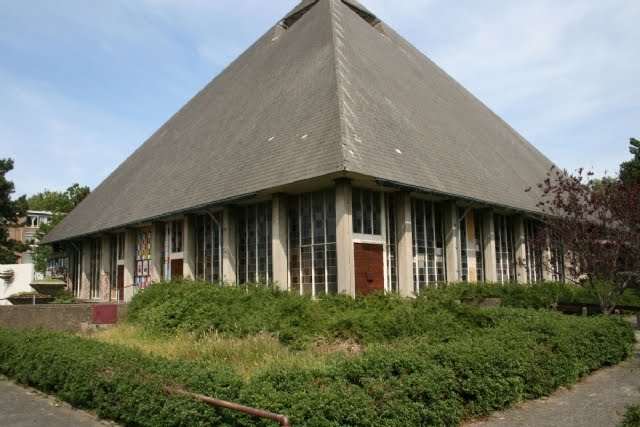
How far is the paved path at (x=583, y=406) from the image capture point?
25.6 ft

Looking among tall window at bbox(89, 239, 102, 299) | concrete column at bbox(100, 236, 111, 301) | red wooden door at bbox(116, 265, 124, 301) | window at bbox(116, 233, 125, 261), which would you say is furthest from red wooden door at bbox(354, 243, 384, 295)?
tall window at bbox(89, 239, 102, 299)

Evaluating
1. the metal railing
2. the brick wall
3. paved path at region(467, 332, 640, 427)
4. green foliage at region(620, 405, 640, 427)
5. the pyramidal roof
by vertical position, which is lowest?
paved path at region(467, 332, 640, 427)

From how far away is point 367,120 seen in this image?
18469 mm

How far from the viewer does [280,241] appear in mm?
18562

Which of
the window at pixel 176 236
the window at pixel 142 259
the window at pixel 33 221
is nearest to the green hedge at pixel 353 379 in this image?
the window at pixel 176 236

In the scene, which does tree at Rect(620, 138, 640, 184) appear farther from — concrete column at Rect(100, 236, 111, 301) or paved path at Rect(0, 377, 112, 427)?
paved path at Rect(0, 377, 112, 427)

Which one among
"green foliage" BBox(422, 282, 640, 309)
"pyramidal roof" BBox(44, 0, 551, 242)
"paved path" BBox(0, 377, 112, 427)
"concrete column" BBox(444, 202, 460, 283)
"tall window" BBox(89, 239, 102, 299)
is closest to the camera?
"paved path" BBox(0, 377, 112, 427)

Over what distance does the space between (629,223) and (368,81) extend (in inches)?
424

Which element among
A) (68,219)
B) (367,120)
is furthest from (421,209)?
(68,219)

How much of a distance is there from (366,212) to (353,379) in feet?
34.8

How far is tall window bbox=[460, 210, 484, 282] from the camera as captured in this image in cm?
2247

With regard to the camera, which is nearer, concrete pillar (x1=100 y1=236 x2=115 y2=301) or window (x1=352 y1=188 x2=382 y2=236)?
window (x1=352 y1=188 x2=382 y2=236)

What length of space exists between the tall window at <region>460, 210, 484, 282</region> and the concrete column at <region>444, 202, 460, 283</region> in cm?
117

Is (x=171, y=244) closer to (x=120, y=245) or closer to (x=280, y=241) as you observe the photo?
(x=120, y=245)
